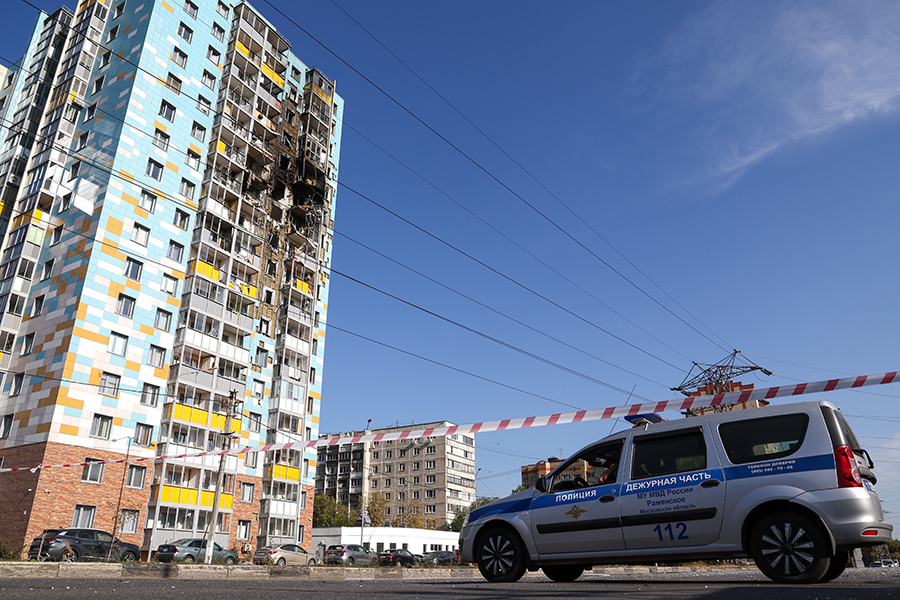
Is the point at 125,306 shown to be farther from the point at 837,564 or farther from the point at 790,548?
the point at 837,564

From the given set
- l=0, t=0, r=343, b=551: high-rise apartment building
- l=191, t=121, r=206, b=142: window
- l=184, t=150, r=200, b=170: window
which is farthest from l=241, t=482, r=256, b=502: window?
l=191, t=121, r=206, b=142: window

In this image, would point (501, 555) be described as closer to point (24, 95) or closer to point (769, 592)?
point (769, 592)

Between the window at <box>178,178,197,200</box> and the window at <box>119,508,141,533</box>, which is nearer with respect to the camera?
the window at <box>119,508,141,533</box>

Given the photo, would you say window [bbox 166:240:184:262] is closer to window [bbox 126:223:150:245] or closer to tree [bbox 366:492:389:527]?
window [bbox 126:223:150:245]

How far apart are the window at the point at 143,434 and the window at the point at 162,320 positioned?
614 centimetres

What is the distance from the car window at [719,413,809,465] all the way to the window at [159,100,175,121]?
Result: 42931mm

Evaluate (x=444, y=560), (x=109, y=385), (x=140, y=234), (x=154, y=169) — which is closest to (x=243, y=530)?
(x=109, y=385)

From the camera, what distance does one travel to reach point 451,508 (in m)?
102

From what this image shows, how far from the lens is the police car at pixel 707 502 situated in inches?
248

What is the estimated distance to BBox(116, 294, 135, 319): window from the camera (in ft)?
117

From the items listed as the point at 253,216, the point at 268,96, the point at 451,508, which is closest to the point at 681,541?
the point at 253,216

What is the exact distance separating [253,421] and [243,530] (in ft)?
24.0

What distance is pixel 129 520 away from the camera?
33.8 meters

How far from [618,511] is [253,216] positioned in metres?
44.1
